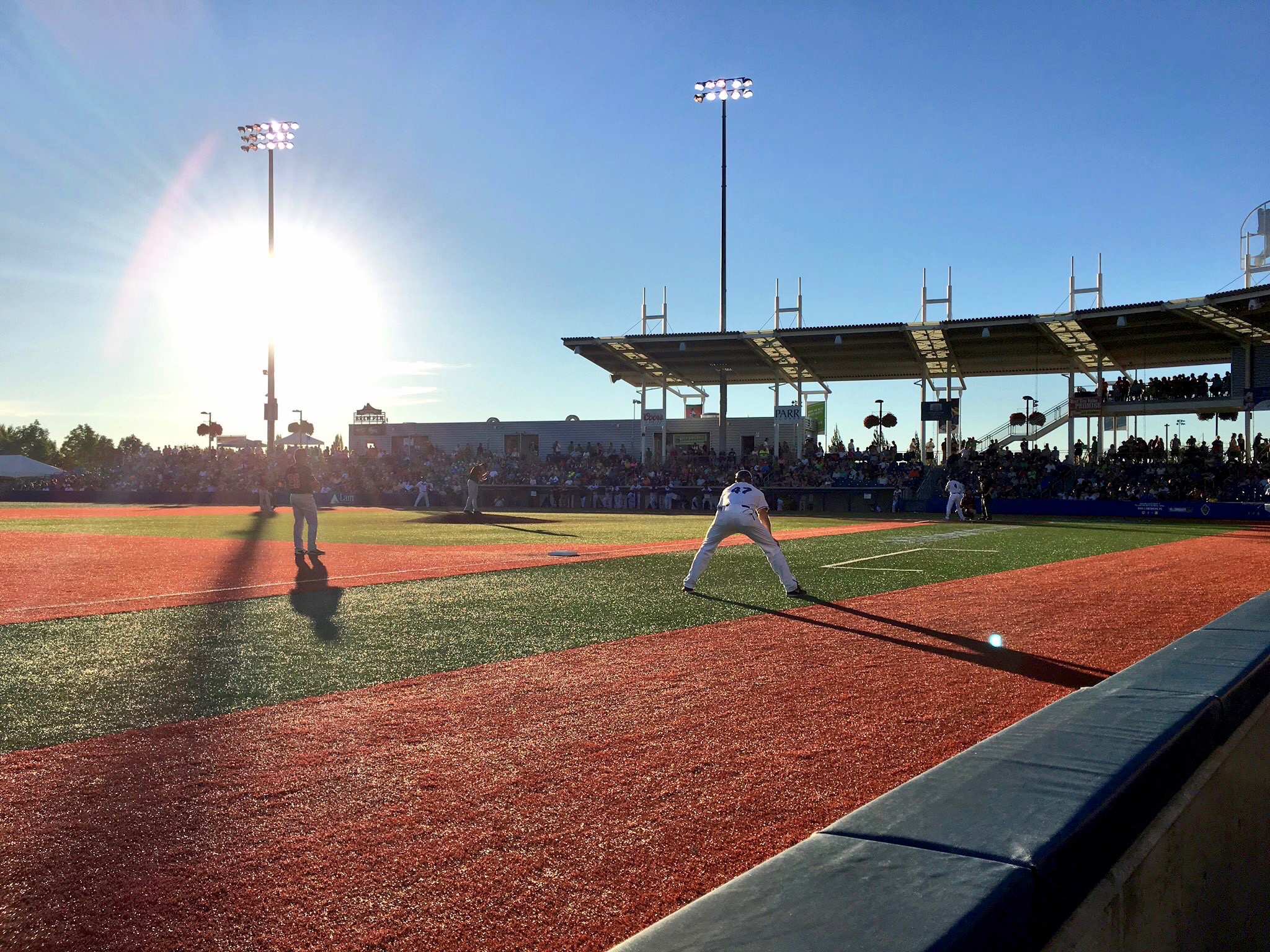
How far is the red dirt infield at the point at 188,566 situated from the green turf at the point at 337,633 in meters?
0.77

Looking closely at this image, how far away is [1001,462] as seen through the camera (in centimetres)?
4372

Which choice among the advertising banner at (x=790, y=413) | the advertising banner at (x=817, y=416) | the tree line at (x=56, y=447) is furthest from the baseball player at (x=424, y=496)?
the tree line at (x=56, y=447)

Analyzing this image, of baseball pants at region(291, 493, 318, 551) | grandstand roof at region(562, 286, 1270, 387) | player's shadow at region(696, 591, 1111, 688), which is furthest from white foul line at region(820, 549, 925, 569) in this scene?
grandstand roof at region(562, 286, 1270, 387)

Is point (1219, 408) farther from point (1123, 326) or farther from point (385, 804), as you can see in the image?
point (385, 804)

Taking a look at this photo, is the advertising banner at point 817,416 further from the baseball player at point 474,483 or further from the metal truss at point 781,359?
the baseball player at point 474,483

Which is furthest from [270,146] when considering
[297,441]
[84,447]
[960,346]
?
[84,447]

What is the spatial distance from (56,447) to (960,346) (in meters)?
128

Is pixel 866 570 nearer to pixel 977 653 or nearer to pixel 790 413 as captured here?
pixel 977 653

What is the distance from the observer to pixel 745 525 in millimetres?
10727

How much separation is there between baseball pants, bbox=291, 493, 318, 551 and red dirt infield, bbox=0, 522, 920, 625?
1.58ft

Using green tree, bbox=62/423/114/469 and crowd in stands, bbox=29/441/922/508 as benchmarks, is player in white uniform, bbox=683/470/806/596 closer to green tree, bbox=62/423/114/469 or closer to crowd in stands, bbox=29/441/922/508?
crowd in stands, bbox=29/441/922/508

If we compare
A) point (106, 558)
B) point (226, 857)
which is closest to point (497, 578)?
point (106, 558)

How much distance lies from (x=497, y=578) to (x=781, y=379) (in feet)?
132

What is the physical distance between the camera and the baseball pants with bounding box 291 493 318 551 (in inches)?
643
